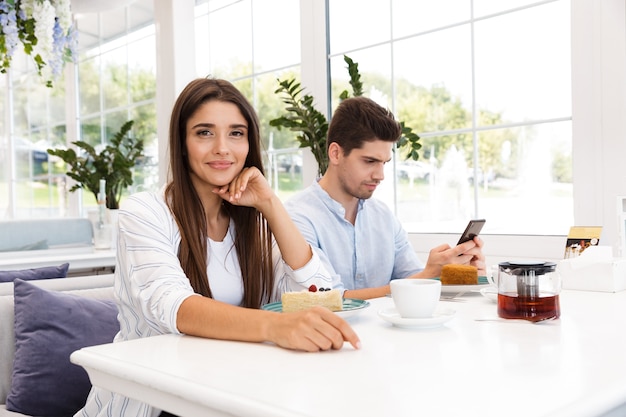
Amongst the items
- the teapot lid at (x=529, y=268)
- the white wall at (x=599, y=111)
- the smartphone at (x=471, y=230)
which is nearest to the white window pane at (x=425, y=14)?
the white wall at (x=599, y=111)

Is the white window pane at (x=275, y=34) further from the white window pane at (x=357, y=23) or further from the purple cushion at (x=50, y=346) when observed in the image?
the purple cushion at (x=50, y=346)

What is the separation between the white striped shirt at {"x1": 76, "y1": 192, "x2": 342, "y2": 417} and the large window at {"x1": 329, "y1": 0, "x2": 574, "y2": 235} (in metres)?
1.65

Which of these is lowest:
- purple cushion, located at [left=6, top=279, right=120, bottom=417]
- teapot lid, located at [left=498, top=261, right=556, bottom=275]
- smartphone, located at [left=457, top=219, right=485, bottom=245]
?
purple cushion, located at [left=6, top=279, right=120, bottom=417]

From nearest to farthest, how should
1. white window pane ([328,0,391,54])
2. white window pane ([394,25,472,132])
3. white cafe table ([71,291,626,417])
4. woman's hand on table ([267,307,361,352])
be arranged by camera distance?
1. white cafe table ([71,291,626,417])
2. woman's hand on table ([267,307,361,352])
3. white window pane ([394,25,472,132])
4. white window pane ([328,0,391,54])

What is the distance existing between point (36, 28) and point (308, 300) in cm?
152

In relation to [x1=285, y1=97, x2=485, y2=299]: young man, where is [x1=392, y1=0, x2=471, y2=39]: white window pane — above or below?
above

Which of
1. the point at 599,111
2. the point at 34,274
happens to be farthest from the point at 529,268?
the point at 34,274

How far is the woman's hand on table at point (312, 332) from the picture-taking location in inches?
42.5

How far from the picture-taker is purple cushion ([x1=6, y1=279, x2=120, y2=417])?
75.1 inches

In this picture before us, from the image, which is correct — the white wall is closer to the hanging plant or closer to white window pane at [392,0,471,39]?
white window pane at [392,0,471,39]

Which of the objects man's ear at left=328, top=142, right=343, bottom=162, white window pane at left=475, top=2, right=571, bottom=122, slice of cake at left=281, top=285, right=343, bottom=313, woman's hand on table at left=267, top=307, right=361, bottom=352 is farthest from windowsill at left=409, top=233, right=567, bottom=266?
woman's hand on table at left=267, top=307, right=361, bottom=352

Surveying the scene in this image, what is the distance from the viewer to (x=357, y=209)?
249 centimetres

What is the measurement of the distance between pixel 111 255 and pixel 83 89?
314 centimetres

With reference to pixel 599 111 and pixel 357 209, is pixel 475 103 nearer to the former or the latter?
pixel 599 111
